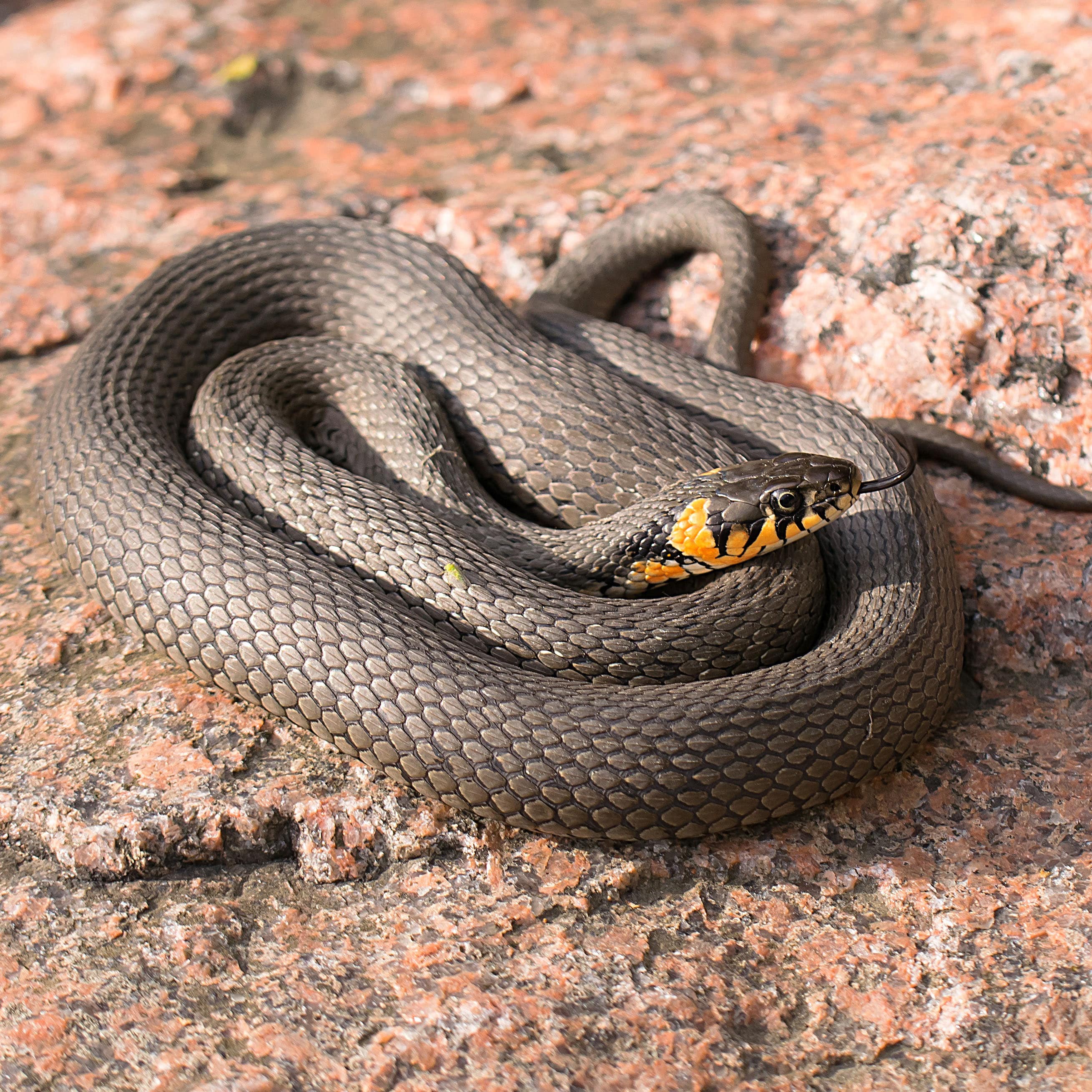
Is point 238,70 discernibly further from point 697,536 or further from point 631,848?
point 631,848

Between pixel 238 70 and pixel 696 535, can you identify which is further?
pixel 238 70

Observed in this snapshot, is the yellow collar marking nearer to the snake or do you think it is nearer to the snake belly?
the snake

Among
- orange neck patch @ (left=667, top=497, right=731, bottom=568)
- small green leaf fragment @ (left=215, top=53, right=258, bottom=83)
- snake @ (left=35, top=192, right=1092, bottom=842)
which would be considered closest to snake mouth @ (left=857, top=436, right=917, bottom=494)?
snake @ (left=35, top=192, right=1092, bottom=842)

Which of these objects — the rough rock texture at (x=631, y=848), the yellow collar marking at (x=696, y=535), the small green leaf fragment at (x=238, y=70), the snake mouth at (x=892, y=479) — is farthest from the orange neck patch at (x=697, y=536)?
the small green leaf fragment at (x=238, y=70)

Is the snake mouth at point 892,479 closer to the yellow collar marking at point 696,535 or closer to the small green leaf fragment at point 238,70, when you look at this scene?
the yellow collar marking at point 696,535

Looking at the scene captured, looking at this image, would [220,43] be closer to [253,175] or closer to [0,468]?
[253,175]

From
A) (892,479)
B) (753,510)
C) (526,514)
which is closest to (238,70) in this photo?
(526,514)

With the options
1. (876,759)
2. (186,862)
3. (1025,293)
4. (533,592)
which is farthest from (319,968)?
(1025,293)
